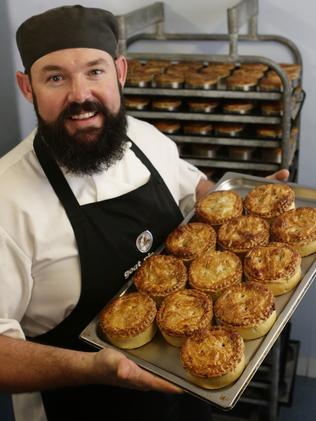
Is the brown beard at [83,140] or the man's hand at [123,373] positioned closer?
the man's hand at [123,373]

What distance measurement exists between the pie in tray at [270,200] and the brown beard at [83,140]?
57cm

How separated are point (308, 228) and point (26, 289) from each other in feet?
3.19

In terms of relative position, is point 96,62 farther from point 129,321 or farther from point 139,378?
point 139,378

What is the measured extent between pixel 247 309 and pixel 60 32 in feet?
3.40

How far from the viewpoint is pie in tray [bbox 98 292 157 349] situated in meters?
1.68

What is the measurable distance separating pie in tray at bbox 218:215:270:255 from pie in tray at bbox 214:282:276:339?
8.1 inches

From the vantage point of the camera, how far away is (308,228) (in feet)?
6.47

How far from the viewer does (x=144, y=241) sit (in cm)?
204

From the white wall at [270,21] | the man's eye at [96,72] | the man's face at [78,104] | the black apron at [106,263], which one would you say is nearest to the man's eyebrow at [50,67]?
the man's face at [78,104]

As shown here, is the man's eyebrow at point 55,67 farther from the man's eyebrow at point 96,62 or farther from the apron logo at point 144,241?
the apron logo at point 144,241

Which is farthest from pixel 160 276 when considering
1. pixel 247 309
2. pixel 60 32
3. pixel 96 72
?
pixel 60 32

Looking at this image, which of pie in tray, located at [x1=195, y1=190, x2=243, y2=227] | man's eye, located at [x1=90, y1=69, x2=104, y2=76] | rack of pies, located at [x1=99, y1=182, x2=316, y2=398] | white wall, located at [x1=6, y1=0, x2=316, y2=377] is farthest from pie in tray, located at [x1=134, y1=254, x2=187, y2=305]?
white wall, located at [x1=6, y1=0, x2=316, y2=377]

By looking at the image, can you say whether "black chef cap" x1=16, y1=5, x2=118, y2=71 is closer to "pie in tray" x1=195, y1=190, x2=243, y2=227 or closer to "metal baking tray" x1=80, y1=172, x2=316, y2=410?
"pie in tray" x1=195, y1=190, x2=243, y2=227

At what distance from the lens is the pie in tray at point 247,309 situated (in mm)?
1665
